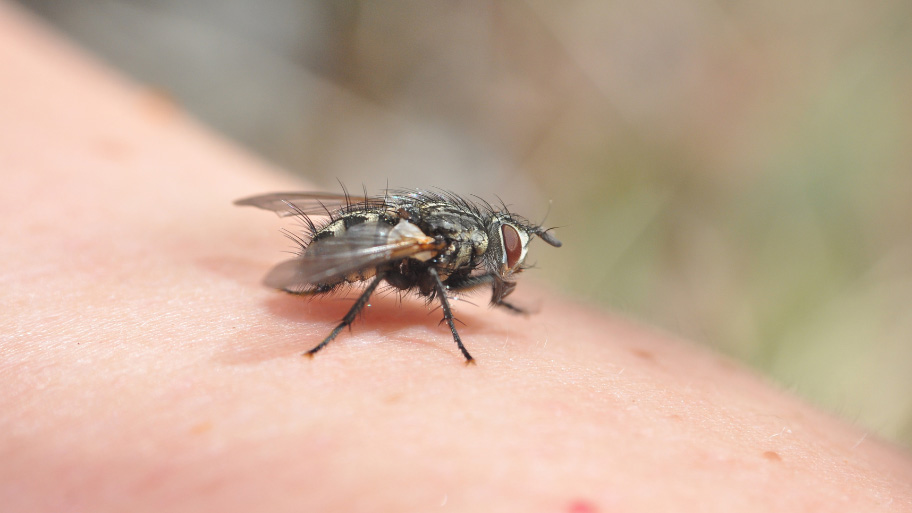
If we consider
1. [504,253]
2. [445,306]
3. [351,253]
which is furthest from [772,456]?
[351,253]

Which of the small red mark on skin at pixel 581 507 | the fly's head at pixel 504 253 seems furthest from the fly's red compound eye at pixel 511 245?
the small red mark on skin at pixel 581 507

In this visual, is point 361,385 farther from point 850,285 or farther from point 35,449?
point 850,285

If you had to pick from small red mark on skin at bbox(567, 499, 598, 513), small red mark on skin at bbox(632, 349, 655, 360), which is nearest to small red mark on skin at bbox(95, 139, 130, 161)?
small red mark on skin at bbox(632, 349, 655, 360)

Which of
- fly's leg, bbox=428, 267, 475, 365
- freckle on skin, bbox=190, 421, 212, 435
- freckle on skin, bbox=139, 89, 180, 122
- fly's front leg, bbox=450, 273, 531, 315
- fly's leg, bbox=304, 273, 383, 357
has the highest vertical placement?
fly's front leg, bbox=450, 273, 531, 315

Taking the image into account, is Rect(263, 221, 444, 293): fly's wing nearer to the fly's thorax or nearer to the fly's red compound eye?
the fly's thorax

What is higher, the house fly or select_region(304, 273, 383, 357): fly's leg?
the house fly

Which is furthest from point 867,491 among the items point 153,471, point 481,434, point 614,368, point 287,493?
point 153,471

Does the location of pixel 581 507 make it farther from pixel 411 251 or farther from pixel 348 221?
pixel 348 221
